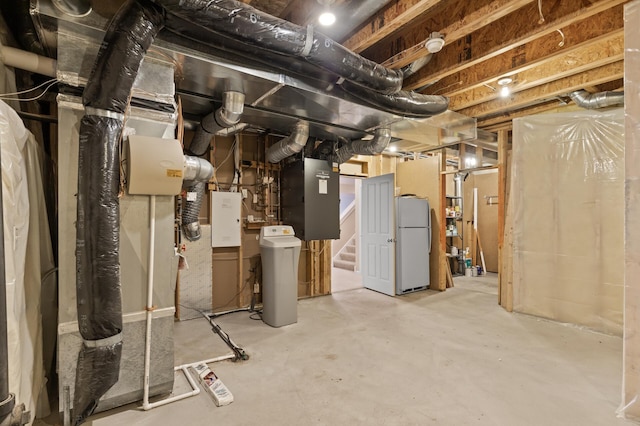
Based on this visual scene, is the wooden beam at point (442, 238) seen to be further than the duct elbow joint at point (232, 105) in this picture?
Yes

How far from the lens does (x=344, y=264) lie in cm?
734

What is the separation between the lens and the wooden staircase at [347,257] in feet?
23.7

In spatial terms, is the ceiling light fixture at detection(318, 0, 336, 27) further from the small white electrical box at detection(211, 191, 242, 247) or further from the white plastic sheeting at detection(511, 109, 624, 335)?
the white plastic sheeting at detection(511, 109, 624, 335)

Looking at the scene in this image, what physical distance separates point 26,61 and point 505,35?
349cm

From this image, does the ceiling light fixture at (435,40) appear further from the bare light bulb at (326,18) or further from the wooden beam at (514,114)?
the wooden beam at (514,114)

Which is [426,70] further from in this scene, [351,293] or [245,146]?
[351,293]

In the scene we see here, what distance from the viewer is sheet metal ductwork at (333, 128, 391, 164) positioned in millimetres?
3676

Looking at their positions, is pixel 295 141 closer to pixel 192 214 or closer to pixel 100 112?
pixel 192 214

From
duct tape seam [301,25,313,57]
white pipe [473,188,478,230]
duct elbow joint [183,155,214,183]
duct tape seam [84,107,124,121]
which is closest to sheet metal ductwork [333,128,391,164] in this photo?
duct tape seam [301,25,313,57]

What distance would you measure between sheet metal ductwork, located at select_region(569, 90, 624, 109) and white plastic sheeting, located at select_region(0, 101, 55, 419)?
5.04 m

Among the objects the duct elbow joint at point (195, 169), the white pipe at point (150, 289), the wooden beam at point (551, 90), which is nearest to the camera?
the white pipe at point (150, 289)


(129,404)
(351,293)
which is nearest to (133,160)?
(129,404)

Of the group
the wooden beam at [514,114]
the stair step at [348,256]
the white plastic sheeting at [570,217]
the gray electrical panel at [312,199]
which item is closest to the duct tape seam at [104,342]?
the gray electrical panel at [312,199]

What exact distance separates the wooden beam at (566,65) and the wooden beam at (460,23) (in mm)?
1015
